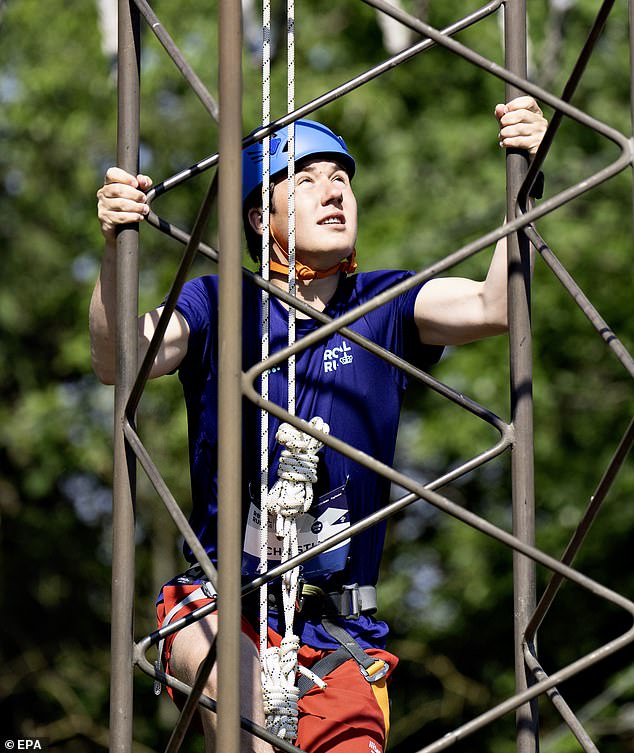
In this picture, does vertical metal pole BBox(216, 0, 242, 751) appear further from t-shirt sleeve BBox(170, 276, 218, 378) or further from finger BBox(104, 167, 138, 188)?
t-shirt sleeve BBox(170, 276, 218, 378)

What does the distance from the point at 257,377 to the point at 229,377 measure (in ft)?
0.51

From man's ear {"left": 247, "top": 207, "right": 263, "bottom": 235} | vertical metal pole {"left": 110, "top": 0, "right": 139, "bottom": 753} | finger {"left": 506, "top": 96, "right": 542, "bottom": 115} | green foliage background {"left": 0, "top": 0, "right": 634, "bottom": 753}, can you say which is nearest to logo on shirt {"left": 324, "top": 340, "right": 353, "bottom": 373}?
man's ear {"left": 247, "top": 207, "right": 263, "bottom": 235}

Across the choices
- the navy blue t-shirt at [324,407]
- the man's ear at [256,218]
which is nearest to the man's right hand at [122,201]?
the navy blue t-shirt at [324,407]

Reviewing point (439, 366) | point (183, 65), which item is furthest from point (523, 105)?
point (439, 366)

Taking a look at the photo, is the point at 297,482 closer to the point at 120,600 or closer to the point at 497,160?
the point at 120,600

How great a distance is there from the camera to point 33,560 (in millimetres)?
13070

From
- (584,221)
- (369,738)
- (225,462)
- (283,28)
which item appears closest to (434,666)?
(584,221)

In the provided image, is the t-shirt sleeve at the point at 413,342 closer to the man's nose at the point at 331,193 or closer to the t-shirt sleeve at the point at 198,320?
the man's nose at the point at 331,193

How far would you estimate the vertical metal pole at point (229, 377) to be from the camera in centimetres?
259

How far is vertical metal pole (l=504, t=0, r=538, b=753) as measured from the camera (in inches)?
121

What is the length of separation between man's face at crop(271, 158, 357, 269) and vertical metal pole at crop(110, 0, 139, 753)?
52cm

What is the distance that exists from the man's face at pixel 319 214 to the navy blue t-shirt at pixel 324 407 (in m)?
0.15

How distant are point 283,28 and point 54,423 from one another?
155 inches

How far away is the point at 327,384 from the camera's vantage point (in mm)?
3449
